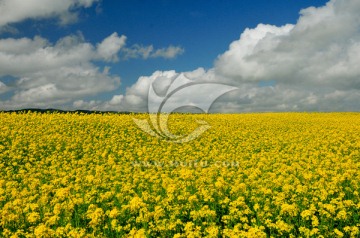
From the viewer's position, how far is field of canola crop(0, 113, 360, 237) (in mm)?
8992

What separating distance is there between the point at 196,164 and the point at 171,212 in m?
7.29

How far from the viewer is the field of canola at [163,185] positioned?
29.5ft

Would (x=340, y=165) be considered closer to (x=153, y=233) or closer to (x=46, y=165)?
(x=153, y=233)

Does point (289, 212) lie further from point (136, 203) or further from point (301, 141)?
point (301, 141)

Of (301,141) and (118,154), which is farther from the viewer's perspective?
(301,141)

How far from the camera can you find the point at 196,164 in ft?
56.4

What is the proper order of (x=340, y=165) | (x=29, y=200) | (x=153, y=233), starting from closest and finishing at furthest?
(x=153, y=233) < (x=29, y=200) < (x=340, y=165)

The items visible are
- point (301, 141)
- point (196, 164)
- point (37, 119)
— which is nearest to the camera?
point (196, 164)

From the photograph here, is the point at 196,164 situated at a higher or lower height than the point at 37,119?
lower

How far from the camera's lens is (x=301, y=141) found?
25.4 meters

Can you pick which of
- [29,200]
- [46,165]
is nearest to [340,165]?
[29,200]

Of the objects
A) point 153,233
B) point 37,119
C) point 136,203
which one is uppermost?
point 37,119

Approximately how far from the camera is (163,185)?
1237 centimetres

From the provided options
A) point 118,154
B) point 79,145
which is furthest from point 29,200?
point 79,145
